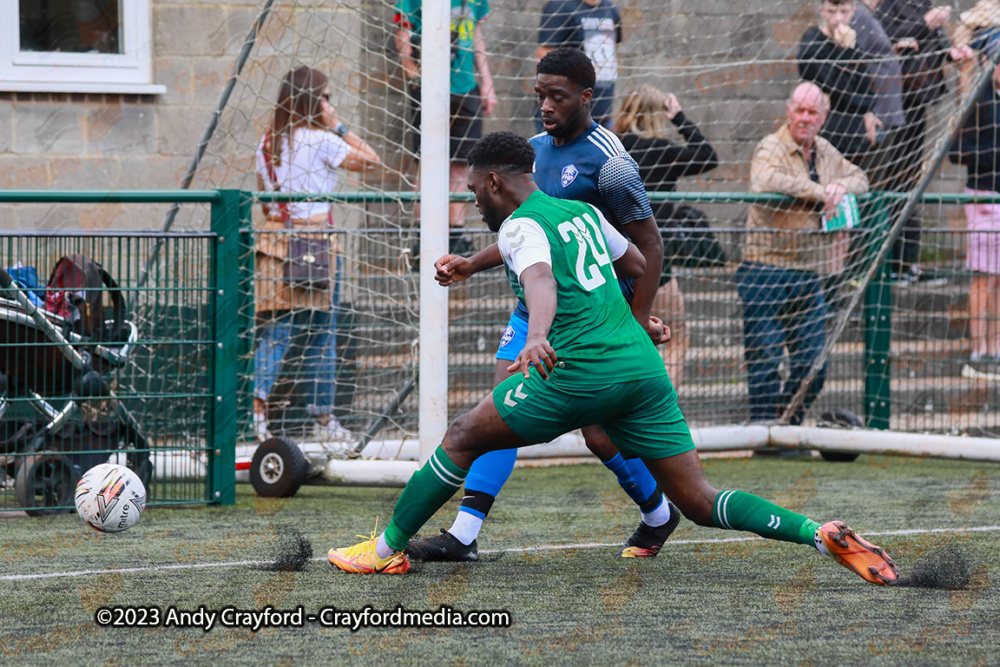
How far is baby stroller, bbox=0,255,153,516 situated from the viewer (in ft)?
19.7

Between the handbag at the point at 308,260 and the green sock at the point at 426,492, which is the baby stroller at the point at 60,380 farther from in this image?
the green sock at the point at 426,492

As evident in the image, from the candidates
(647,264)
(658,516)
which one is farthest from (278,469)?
(647,264)

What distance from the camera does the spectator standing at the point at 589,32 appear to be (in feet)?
27.1

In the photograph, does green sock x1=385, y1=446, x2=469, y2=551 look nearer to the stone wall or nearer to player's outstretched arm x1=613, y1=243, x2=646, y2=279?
player's outstretched arm x1=613, y1=243, x2=646, y2=279

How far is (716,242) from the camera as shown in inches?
331

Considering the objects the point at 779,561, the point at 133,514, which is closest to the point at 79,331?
the point at 133,514

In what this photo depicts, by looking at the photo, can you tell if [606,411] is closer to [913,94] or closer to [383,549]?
[383,549]

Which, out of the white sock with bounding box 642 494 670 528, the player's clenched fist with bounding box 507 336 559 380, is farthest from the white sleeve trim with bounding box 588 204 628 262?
the white sock with bounding box 642 494 670 528

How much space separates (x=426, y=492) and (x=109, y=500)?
1.43 meters

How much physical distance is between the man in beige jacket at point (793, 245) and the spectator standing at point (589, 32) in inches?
46.7

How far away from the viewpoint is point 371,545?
4.60 metres

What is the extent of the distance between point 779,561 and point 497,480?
42.4 inches

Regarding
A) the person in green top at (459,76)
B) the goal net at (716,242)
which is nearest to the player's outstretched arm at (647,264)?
the person in green top at (459,76)

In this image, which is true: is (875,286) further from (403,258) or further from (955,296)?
(403,258)
